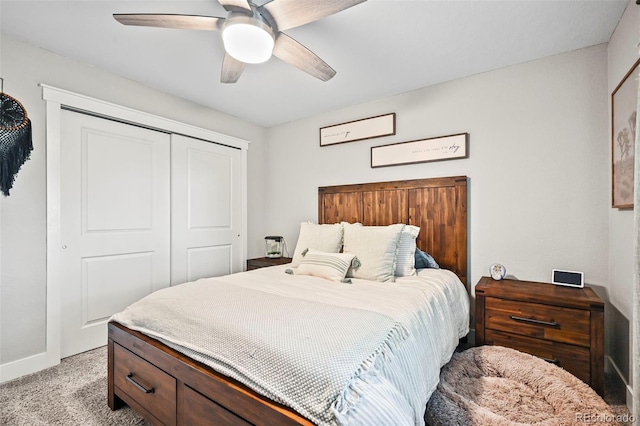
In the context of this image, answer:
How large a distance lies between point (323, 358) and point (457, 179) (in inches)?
89.3

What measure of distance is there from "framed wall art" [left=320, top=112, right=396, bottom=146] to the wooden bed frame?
0.56 m

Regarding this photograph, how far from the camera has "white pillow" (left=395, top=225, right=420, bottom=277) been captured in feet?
7.95

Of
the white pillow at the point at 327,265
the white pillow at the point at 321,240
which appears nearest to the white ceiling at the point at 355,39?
the white pillow at the point at 321,240

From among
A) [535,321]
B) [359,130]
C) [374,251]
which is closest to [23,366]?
[374,251]

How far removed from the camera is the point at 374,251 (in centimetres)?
238

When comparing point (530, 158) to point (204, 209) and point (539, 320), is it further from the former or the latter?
point (204, 209)

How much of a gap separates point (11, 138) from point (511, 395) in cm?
368

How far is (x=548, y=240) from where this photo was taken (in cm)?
241

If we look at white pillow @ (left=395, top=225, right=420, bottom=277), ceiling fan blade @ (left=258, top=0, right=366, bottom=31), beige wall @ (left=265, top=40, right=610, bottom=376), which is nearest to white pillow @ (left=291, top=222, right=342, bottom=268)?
white pillow @ (left=395, top=225, right=420, bottom=277)

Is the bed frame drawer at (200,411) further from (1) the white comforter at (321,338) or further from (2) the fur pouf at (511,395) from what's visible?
(2) the fur pouf at (511,395)

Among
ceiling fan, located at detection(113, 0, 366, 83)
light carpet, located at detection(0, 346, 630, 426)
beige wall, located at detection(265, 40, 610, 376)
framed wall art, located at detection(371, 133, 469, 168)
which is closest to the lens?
ceiling fan, located at detection(113, 0, 366, 83)

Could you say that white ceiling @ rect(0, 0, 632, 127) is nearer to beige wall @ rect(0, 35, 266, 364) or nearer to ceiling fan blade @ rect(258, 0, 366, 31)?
beige wall @ rect(0, 35, 266, 364)

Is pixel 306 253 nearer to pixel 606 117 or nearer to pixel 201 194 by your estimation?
pixel 201 194

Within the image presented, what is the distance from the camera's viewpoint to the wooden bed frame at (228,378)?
3.76ft
